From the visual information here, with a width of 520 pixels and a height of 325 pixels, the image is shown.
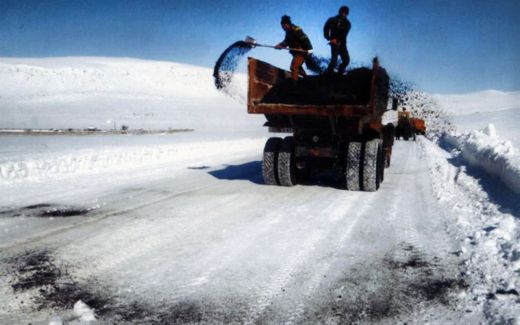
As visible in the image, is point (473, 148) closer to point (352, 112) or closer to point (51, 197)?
point (352, 112)

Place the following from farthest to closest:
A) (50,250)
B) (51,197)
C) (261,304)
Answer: (51,197) → (50,250) → (261,304)

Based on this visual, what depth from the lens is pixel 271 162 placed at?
322 inches

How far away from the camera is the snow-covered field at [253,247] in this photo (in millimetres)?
2984

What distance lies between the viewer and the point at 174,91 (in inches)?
2591

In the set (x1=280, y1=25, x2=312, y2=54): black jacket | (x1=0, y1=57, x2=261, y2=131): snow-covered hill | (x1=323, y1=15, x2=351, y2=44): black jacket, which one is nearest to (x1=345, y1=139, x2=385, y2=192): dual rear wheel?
(x1=280, y1=25, x2=312, y2=54): black jacket

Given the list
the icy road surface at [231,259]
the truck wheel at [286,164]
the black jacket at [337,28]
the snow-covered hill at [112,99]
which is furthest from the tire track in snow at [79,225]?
the snow-covered hill at [112,99]

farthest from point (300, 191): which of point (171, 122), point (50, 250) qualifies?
point (171, 122)

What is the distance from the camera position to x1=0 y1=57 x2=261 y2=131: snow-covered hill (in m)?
35.2

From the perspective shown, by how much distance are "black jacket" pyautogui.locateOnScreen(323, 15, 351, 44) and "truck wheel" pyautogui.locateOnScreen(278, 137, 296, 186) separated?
2.50 metres

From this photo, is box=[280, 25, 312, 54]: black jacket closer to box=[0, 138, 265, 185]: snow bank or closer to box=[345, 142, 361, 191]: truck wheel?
box=[345, 142, 361, 191]: truck wheel

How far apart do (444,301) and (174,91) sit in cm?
6578

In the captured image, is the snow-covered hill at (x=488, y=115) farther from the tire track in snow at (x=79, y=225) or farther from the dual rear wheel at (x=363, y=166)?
the tire track in snow at (x=79, y=225)

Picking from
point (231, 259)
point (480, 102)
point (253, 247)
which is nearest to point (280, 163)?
point (253, 247)

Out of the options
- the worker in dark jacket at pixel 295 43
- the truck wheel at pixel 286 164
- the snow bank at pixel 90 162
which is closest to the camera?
the truck wheel at pixel 286 164
